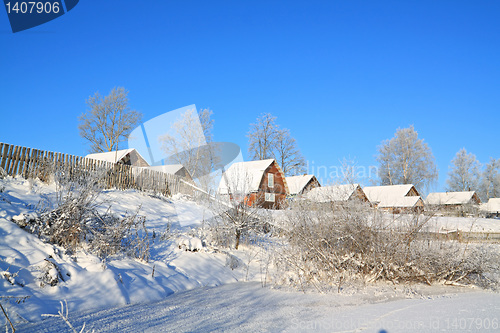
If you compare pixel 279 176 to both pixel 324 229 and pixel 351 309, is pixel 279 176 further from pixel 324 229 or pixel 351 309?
pixel 351 309

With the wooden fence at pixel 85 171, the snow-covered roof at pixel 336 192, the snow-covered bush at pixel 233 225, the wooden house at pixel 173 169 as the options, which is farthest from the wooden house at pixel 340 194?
the wooden house at pixel 173 169

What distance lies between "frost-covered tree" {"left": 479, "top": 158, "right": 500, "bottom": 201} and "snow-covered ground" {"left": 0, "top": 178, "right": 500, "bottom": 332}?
5195cm

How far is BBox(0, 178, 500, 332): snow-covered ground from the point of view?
394 centimetres

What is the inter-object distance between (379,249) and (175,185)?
43.3 feet

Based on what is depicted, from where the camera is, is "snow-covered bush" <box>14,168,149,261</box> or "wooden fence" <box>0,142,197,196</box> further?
"wooden fence" <box>0,142,197,196</box>

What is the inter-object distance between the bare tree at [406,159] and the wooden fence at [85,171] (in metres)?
27.3

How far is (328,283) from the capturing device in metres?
6.23

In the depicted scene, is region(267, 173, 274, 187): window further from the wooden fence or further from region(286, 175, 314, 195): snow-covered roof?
the wooden fence

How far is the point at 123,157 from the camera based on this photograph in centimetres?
3031

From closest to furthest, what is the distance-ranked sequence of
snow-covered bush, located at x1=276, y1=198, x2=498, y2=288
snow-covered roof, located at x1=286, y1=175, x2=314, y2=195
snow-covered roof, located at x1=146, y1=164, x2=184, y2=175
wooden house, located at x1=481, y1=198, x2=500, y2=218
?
snow-covered bush, located at x1=276, y1=198, x2=498, y2=288 → snow-covered roof, located at x1=146, y1=164, x2=184, y2=175 → snow-covered roof, located at x1=286, y1=175, x2=314, y2=195 → wooden house, located at x1=481, y1=198, x2=500, y2=218

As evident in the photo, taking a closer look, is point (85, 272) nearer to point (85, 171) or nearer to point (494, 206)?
point (85, 171)

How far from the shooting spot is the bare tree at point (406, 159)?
36.9 metres

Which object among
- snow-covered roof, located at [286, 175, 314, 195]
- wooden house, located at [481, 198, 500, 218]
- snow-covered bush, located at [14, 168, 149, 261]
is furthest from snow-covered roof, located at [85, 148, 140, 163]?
wooden house, located at [481, 198, 500, 218]

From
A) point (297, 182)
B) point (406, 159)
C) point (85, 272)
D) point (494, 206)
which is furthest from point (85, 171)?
point (494, 206)
